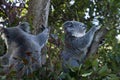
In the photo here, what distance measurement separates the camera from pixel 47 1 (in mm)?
5543

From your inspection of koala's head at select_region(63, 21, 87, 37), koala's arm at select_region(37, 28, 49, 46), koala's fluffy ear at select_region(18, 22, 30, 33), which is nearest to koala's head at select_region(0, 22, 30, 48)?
koala's fluffy ear at select_region(18, 22, 30, 33)

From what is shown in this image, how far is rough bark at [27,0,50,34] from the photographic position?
5188mm

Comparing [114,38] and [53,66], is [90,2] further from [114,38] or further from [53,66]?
[53,66]

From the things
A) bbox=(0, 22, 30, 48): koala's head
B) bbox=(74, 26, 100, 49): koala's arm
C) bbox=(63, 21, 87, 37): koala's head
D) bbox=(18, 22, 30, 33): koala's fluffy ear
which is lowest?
bbox=(74, 26, 100, 49): koala's arm

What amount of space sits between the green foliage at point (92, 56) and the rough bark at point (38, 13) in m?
0.39

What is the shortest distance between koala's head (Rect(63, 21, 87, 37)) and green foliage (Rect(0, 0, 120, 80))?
12.6 inches

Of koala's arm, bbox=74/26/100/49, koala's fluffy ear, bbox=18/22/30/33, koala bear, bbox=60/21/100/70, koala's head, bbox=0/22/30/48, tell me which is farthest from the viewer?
koala bear, bbox=60/21/100/70

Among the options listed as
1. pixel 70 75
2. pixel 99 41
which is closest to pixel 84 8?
pixel 99 41

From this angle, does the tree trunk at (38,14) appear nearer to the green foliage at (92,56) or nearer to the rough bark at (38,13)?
the rough bark at (38,13)

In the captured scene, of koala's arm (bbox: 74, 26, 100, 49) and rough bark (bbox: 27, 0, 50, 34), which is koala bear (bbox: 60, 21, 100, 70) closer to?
koala's arm (bbox: 74, 26, 100, 49)

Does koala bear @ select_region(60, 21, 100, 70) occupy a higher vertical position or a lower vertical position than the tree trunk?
lower

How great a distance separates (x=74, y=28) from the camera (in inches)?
205

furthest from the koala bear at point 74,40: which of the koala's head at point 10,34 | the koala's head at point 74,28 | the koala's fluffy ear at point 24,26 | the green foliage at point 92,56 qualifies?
the koala's head at point 10,34

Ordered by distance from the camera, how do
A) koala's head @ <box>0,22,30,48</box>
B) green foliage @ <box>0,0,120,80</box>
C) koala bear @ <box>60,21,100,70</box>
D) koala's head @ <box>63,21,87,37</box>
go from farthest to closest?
Result: 1. koala's head @ <box>63,21,87,37</box>
2. koala bear @ <box>60,21,100,70</box>
3. koala's head @ <box>0,22,30,48</box>
4. green foliage @ <box>0,0,120,80</box>
